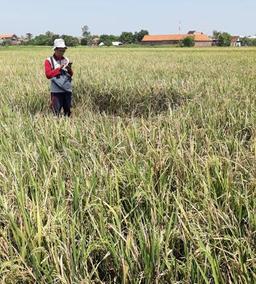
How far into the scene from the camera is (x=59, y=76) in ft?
22.1

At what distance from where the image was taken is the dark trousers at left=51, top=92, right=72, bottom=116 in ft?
22.6

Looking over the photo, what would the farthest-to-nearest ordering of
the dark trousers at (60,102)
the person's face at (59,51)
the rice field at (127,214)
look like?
the dark trousers at (60,102) < the person's face at (59,51) < the rice field at (127,214)

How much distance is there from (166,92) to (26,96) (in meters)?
2.80

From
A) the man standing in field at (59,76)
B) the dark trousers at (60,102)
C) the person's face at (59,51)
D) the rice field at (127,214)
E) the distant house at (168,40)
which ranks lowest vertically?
the rice field at (127,214)

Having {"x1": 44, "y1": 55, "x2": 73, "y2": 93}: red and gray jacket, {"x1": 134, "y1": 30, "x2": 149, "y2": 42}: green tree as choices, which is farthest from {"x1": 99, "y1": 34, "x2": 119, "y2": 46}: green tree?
{"x1": 44, "y1": 55, "x2": 73, "y2": 93}: red and gray jacket

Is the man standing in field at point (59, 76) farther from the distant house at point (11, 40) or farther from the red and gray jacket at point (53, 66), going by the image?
the distant house at point (11, 40)

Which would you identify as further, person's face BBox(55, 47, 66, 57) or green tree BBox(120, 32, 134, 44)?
green tree BBox(120, 32, 134, 44)

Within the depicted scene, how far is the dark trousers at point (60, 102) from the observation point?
6.89 metres

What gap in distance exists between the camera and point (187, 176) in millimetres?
3008

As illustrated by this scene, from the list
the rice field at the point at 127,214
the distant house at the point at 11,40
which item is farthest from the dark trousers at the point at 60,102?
the distant house at the point at 11,40

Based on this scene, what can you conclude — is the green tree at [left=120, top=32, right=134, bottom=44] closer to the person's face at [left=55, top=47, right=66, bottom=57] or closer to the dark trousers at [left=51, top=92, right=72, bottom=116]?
the dark trousers at [left=51, top=92, right=72, bottom=116]

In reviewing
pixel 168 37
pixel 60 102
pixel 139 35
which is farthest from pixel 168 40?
pixel 60 102

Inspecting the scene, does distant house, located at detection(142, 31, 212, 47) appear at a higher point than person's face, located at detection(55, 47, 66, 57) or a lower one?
higher

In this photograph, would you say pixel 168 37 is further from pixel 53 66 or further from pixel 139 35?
pixel 53 66
